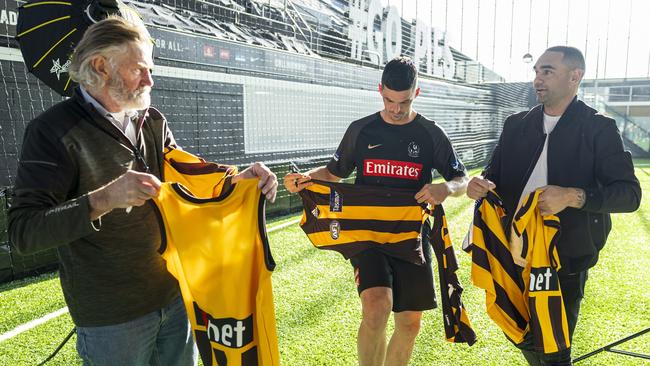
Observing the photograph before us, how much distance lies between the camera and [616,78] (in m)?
26.2

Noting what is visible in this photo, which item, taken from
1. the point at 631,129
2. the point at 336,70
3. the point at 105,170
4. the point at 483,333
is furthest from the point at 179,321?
the point at 631,129

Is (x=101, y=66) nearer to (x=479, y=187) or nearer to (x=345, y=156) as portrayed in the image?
(x=345, y=156)

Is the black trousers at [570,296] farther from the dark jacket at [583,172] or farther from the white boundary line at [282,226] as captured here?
the white boundary line at [282,226]

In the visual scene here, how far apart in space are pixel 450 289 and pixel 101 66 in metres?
2.01

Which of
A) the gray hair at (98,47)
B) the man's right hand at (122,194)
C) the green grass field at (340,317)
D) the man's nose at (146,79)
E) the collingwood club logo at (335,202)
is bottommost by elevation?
the green grass field at (340,317)

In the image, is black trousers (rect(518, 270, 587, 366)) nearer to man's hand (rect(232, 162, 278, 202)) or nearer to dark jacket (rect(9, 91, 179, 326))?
man's hand (rect(232, 162, 278, 202))

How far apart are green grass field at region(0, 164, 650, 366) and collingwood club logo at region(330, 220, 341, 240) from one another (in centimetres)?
82

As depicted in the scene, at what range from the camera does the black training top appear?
2.67m

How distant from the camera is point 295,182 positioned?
267cm

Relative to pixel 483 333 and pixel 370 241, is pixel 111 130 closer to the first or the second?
pixel 370 241

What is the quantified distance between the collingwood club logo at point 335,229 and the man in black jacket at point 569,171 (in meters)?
0.76

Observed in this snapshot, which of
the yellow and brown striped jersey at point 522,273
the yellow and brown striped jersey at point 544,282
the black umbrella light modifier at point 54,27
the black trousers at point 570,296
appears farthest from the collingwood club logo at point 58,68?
the black trousers at point 570,296

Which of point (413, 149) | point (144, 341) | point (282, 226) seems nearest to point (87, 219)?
point (144, 341)

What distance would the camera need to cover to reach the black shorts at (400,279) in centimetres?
251
